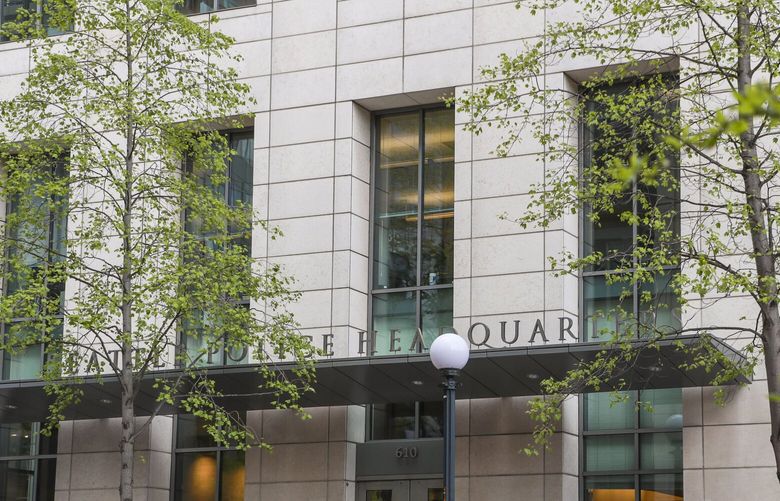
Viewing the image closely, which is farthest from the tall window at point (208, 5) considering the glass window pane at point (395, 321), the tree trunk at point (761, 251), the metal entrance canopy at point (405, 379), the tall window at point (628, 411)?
the tree trunk at point (761, 251)

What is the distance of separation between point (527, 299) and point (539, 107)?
3620mm

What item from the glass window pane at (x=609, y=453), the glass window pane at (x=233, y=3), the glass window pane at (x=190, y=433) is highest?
the glass window pane at (x=233, y=3)

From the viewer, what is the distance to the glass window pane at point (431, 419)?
23.5 m

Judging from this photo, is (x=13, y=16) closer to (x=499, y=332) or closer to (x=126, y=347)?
(x=126, y=347)

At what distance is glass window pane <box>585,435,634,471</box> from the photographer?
71.6 ft

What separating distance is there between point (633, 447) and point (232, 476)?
809 cm

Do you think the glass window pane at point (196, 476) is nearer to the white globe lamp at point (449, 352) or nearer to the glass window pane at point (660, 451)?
the glass window pane at point (660, 451)

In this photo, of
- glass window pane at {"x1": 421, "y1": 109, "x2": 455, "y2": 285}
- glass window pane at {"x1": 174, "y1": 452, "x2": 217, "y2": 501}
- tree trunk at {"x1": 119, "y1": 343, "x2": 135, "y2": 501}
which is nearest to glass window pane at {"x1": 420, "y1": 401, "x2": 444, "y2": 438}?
glass window pane at {"x1": 421, "y1": 109, "x2": 455, "y2": 285}

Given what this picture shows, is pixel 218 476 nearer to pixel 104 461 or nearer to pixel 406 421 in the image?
pixel 104 461

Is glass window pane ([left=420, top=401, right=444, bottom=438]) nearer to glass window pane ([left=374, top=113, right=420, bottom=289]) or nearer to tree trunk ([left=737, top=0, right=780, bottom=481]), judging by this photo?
glass window pane ([left=374, top=113, right=420, bottom=289])

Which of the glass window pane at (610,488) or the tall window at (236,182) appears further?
the tall window at (236,182)

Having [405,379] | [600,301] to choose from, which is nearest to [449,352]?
[405,379]

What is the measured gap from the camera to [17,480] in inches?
1079

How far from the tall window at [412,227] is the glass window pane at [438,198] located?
0.02m
